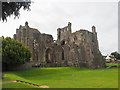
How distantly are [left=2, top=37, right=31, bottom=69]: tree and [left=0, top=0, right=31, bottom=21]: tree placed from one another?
93.1 ft

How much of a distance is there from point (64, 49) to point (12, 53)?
75.9 feet

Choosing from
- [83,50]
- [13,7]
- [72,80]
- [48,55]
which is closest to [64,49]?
[48,55]

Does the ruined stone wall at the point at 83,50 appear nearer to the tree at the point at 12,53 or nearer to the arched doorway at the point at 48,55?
the arched doorway at the point at 48,55

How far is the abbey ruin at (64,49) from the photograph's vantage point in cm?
6488

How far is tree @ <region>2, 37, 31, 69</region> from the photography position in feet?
155

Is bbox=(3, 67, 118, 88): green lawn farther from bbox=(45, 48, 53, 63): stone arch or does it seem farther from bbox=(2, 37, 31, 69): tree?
bbox=(45, 48, 53, 63): stone arch

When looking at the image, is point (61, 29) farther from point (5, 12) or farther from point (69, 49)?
point (5, 12)

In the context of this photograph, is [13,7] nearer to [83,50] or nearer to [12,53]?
[12,53]

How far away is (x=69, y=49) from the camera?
68.1m

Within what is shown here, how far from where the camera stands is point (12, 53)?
4756 cm

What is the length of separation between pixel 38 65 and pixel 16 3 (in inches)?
1616

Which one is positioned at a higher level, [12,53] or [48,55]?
[12,53]

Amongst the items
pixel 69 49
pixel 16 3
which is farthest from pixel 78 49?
pixel 16 3

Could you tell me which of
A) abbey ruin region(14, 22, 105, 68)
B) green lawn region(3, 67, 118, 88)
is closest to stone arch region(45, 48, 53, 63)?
abbey ruin region(14, 22, 105, 68)
